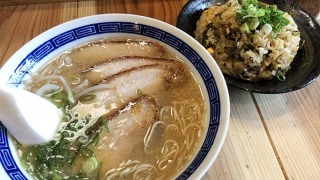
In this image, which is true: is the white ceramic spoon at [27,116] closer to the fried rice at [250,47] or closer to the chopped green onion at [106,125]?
the chopped green onion at [106,125]

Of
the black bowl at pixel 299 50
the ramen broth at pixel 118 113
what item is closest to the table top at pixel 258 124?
the black bowl at pixel 299 50

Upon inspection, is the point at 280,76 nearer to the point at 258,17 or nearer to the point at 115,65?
the point at 258,17

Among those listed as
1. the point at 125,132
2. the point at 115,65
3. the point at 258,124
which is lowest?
the point at 258,124

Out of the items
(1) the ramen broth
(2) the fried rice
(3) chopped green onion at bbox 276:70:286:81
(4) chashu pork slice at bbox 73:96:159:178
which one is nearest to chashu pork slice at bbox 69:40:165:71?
(1) the ramen broth

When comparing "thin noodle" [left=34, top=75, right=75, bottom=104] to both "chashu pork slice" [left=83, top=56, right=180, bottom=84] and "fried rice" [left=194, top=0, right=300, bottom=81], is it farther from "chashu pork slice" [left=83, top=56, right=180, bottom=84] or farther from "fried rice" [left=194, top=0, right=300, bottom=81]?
"fried rice" [left=194, top=0, right=300, bottom=81]

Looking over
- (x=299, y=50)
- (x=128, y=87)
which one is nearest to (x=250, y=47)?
(x=299, y=50)

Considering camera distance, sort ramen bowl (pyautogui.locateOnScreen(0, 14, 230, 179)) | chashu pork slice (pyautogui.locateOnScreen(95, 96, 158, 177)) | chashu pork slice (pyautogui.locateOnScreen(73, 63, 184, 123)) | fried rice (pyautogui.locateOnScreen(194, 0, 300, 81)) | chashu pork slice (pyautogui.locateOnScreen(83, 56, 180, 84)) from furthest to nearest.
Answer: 1. fried rice (pyautogui.locateOnScreen(194, 0, 300, 81))
2. chashu pork slice (pyautogui.locateOnScreen(83, 56, 180, 84))
3. chashu pork slice (pyautogui.locateOnScreen(73, 63, 184, 123))
4. chashu pork slice (pyautogui.locateOnScreen(95, 96, 158, 177))
5. ramen bowl (pyautogui.locateOnScreen(0, 14, 230, 179))
